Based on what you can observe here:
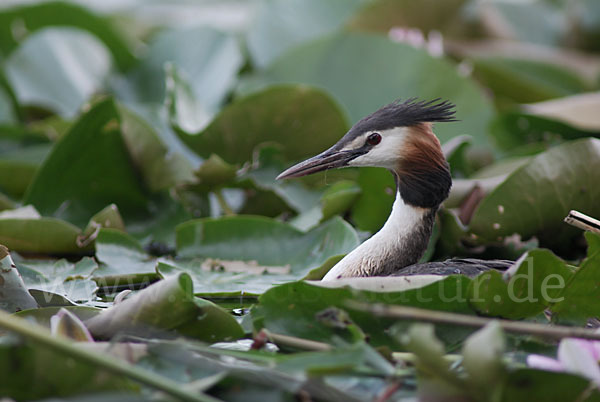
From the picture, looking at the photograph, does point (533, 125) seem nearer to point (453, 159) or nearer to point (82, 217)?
point (453, 159)

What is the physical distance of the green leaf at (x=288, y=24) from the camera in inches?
162

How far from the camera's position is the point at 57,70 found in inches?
158

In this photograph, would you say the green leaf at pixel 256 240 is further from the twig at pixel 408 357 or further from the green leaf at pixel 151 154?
the twig at pixel 408 357

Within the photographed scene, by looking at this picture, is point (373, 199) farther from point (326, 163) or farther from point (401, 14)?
point (401, 14)

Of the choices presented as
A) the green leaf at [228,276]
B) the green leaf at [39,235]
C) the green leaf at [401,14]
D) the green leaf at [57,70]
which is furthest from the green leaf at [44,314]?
the green leaf at [401,14]

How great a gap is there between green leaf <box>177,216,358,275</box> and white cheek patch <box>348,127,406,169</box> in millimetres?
334

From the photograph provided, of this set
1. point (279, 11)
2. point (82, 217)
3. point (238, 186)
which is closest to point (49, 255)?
point (82, 217)

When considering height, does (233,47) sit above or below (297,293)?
above

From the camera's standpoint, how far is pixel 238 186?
2828mm

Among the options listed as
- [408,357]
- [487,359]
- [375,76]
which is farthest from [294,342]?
[375,76]

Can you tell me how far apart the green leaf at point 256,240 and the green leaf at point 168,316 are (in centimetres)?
63

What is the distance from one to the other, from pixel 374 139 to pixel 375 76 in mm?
1493

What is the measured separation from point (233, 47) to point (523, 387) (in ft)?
9.44

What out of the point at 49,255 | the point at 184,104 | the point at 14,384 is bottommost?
the point at 49,255
